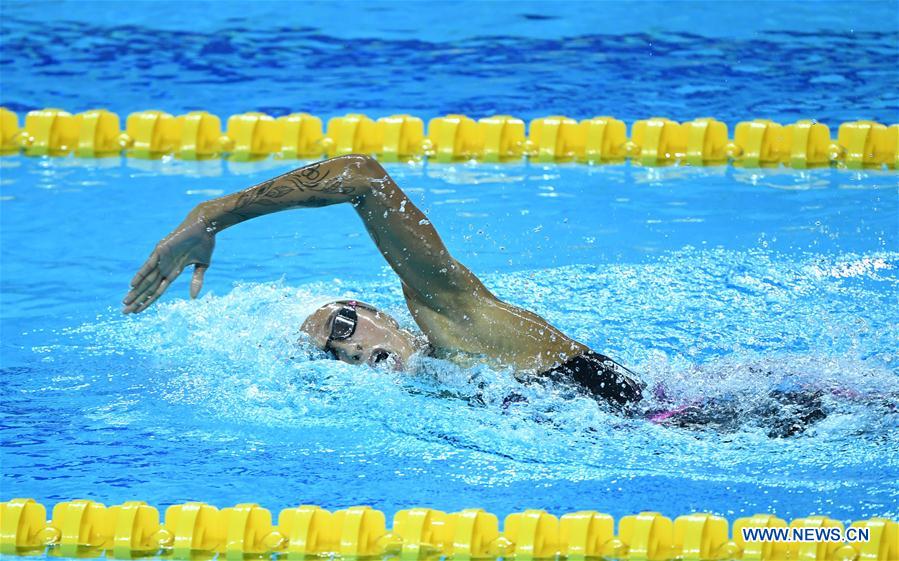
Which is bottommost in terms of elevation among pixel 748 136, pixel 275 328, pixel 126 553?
pixel 126 553

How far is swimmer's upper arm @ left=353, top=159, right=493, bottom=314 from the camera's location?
3404mm

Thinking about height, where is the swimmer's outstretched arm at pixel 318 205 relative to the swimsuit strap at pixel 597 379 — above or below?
above

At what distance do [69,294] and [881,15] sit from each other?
5.49 meters

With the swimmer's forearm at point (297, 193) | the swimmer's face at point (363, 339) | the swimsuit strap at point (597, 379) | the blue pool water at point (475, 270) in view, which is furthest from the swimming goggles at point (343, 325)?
the swimsuit strap at point (597, 379)

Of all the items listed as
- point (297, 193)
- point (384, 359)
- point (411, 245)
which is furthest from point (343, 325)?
point (297, 193)

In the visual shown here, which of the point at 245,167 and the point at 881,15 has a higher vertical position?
the point at 881,15

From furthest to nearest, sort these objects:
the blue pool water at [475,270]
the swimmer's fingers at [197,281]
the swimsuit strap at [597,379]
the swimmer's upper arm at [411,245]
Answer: the swimsuit strap at [597,379] < the blue pool water at [475,270] < the swimmer's upper arm at [411,245] < the swimmer's fingers at [197,281]

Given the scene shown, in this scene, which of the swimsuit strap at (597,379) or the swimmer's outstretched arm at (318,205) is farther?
the swimsuit strap at (597,379)

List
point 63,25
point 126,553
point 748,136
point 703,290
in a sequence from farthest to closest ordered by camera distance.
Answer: point 63,25, point 748,136, point 703,290, point 126,553

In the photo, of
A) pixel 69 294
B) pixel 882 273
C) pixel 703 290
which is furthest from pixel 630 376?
pixel 69 294

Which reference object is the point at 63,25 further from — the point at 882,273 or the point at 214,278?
the point at 882,273

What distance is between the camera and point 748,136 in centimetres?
590

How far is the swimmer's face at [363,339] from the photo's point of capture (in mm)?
3676

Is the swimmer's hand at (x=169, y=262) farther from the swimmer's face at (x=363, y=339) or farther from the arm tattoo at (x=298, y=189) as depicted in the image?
the swimmer's face at (x=363, y=339)
